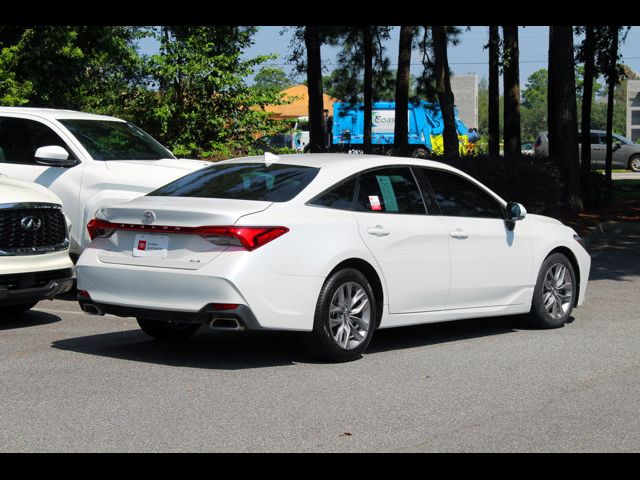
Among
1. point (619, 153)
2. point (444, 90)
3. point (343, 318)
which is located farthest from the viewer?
point (619, 153)

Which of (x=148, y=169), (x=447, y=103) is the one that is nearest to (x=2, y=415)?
(x=148, y=169)

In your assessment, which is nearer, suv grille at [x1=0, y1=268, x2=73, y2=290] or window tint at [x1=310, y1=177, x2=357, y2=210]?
window tint at [x1=310, y1=177, x2=357, y2=210]

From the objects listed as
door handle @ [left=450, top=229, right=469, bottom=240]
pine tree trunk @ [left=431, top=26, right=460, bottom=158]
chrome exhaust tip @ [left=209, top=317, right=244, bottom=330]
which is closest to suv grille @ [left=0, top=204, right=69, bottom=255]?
chrome exhaust tip @ [left=209, top=317, right=244, bottom=330]

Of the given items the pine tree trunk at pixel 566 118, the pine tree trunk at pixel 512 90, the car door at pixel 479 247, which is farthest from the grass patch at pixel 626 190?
the car door at pixel 479 247

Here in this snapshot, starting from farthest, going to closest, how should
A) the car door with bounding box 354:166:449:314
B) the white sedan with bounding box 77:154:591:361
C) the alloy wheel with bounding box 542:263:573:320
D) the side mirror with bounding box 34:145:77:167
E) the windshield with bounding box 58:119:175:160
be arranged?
the windshield with bounding box 58:119:175:160 < the side mirror with bounding box 34:145:77:167 < the alloy wheel with bounding box 542:263:573:320 < the car door with bounding box 354:166:449:314 < the white sedan with bounding box 77:154:591:361

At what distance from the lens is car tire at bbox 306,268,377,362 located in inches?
310

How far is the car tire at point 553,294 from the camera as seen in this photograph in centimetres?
997

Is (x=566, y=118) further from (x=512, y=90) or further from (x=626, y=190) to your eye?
(x=626, y=190)

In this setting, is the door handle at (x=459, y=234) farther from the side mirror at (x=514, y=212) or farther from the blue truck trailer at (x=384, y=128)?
the blue truck trailer at (x=384, y=128)

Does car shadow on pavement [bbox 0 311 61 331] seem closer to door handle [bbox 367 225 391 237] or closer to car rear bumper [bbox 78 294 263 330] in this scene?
car rear bumper [bbox 78 294 263 330]

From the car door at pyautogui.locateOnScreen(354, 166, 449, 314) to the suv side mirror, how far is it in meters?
0.94

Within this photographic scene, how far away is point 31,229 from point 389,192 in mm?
3291

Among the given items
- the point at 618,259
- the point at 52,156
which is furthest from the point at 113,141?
the point at 618,259

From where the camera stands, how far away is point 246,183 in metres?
8.40
